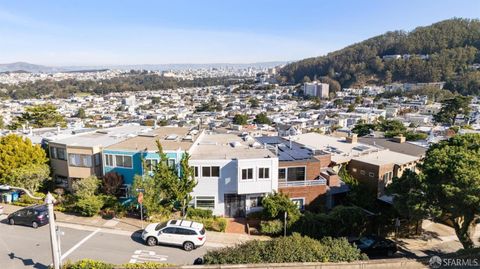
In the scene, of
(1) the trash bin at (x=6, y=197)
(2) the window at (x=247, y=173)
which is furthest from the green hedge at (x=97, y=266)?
(1) the trash bin at (x=6, y=197)

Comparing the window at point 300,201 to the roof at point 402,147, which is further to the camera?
the roof at point 402,147

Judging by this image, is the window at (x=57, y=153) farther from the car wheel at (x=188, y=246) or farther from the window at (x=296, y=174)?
the window at (x=296, y=174)

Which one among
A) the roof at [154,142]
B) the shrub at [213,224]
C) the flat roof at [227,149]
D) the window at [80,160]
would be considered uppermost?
the roof at [154,142]

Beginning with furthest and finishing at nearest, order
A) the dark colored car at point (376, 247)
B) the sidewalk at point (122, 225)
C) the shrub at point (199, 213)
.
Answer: the shrub at point (199, 213), the sidewalk at point (122, 225), the dark colored car at point (376, 247)

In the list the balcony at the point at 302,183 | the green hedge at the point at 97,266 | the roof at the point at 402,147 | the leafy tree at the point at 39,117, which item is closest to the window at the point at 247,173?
the balcony at the point at 302,183

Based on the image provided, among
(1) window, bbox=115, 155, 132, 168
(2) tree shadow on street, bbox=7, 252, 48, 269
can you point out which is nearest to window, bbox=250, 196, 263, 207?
(1) window, bbox=115, 155, 132, 168

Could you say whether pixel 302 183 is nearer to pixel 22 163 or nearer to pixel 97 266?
pixel 97 266

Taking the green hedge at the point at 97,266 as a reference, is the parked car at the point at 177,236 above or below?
below

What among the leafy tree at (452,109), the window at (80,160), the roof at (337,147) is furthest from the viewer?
the leafy tree at (452,109)
